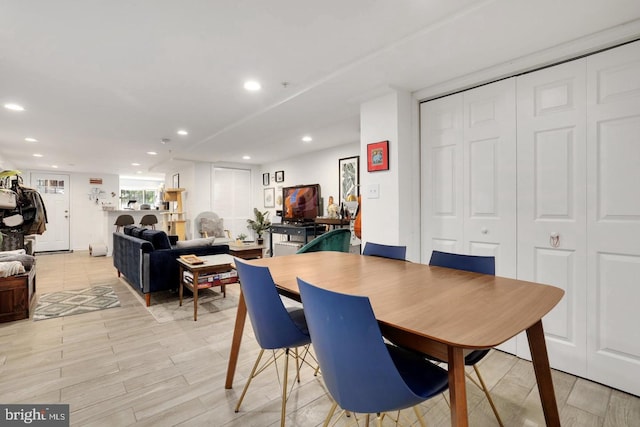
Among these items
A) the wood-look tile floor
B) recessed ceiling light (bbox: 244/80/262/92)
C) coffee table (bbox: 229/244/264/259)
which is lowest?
the wood-look tile floor

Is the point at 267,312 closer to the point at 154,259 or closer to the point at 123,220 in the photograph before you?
the point at 154,259

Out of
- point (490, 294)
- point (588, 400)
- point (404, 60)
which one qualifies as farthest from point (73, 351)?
point (588, 400)

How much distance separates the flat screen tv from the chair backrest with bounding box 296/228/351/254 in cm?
250

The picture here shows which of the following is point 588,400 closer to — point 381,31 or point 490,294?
point 490,294

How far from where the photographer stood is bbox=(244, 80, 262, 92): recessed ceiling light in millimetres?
2807

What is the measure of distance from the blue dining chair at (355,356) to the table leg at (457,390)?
0.43ft

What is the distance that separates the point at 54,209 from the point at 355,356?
10.7m

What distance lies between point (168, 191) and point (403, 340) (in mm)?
7519

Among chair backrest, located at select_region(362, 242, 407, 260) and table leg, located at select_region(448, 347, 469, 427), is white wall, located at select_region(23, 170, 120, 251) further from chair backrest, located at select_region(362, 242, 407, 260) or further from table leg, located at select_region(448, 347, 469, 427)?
table leg, located at select_region(448, 347, 469, 427)

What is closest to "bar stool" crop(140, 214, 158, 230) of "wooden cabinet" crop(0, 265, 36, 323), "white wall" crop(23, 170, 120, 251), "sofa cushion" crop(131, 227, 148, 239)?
"white wall" crop(23, 170, 120, 251)

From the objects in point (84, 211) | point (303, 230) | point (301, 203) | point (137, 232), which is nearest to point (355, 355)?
point (137, 232)

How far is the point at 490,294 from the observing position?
1219 mm

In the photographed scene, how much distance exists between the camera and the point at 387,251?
7.18 feet

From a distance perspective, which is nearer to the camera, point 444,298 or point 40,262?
point 444,298
